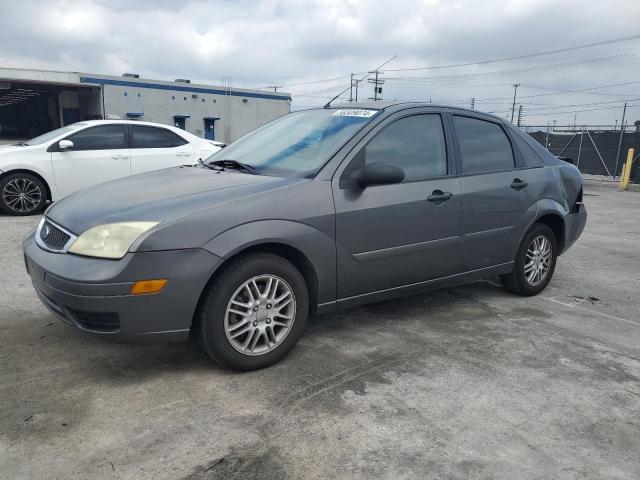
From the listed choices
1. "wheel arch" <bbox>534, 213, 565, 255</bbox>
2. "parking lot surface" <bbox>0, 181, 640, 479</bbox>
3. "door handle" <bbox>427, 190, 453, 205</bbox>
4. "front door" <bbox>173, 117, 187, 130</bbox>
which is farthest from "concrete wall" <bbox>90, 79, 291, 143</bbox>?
"door handle" <bbox>427, 190, 453, 205</bbox>

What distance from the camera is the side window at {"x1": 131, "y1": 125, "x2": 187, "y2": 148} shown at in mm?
8500

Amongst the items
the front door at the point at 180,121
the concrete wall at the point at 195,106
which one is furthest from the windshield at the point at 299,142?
the front door at the point at 180,121

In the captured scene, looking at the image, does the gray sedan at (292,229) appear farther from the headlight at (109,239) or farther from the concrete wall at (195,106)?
the concrete wall at (195,106)

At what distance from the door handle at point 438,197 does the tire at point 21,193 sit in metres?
6.46

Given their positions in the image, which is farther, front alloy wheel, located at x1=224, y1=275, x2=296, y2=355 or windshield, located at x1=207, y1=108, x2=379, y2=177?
windshield, located at x1=207, y1=108, x2=379, y2=177

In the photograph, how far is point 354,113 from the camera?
3.86m

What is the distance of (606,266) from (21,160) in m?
7.96

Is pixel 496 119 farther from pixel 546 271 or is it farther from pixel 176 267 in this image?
pixel 176 267

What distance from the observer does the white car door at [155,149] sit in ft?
27.7

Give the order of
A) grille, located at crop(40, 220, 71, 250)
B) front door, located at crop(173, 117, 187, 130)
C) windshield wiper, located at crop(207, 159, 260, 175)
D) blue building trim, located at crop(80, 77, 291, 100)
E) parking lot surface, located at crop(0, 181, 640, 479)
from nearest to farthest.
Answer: parking lot surface, located at crop(0, 181, 640, 479)
grille, located at crop(40, 220, 71, 250)
windshield wiper, located at crop(207, 159, 260, 175)
blue building trim, located at crop(80, 77, 291, 100)
front door, located at crop(173, 117, 187, 130)

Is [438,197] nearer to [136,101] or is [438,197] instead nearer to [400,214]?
[400,214]

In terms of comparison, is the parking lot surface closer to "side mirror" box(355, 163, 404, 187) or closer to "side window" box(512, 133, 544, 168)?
"side mirror" box(355, 163, 404, 187)

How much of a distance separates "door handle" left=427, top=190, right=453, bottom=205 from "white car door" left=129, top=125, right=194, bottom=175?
576 cm

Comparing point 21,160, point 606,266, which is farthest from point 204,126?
point 606,266
